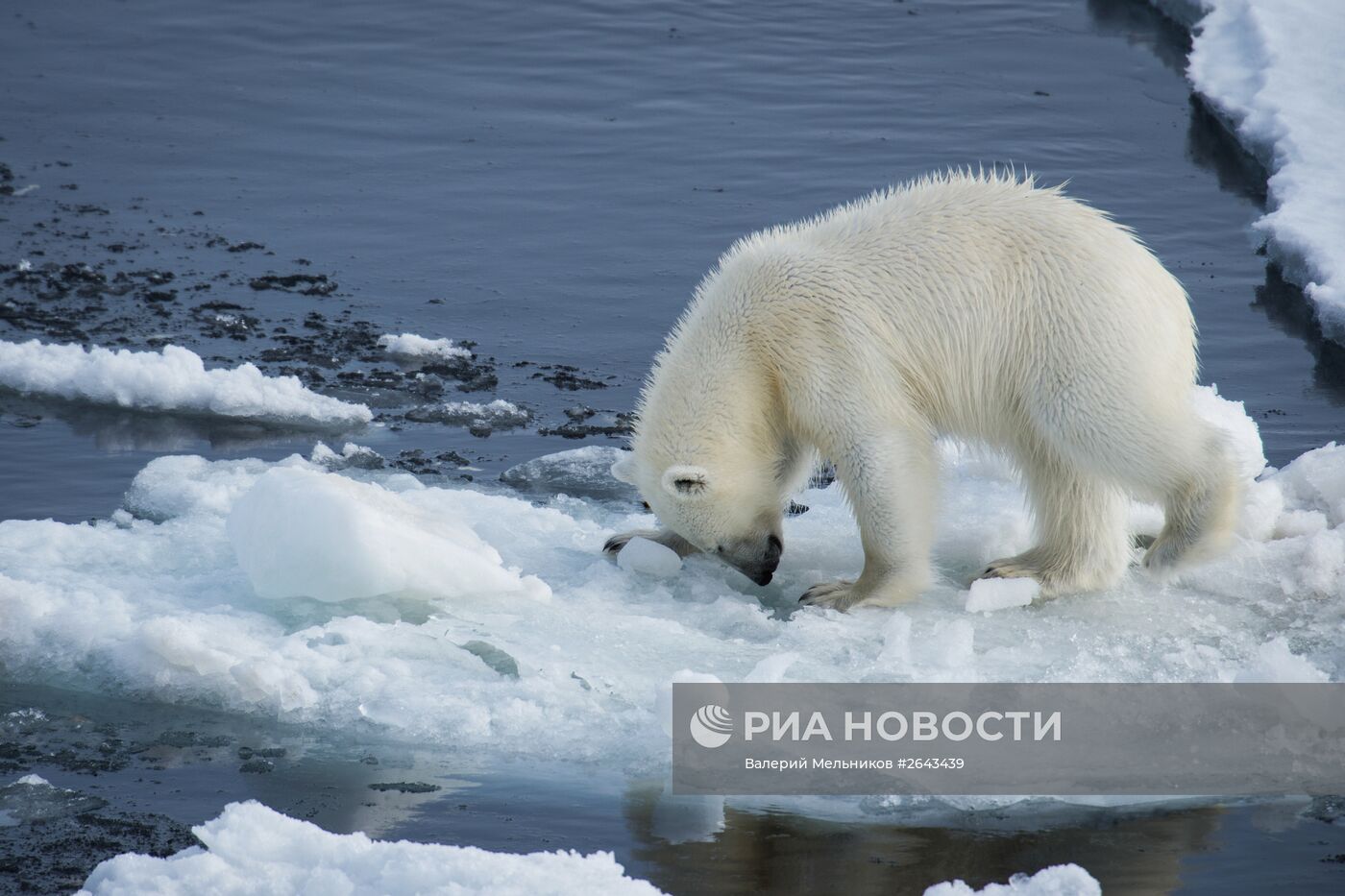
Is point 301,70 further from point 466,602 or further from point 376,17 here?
point 466,602

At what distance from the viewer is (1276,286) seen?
890 centimetres

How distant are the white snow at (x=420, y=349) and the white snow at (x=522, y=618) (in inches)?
70.6

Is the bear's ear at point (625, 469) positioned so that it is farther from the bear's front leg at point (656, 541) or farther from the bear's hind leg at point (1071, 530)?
the bear's hind leg at point (1071, 530)

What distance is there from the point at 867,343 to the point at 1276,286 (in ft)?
14.7

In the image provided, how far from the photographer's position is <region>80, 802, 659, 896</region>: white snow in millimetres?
3602

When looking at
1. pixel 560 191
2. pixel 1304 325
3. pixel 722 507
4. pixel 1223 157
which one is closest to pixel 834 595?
pixel 722 507

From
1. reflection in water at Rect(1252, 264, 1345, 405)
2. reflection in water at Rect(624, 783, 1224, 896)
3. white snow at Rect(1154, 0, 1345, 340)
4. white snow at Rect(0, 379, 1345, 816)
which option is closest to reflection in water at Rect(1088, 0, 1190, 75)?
white snow at Rect(1154, 0, 1345, 340)

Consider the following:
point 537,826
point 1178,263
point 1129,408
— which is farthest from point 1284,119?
point 537,826

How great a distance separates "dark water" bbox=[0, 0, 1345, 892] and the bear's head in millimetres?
1193

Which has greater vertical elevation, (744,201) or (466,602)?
(744,201)

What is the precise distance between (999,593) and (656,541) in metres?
1.18

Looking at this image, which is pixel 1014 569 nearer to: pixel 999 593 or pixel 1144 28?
pixel 999 593

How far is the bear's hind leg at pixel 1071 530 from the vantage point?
5.49 metres

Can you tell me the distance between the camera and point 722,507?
5.32 m
